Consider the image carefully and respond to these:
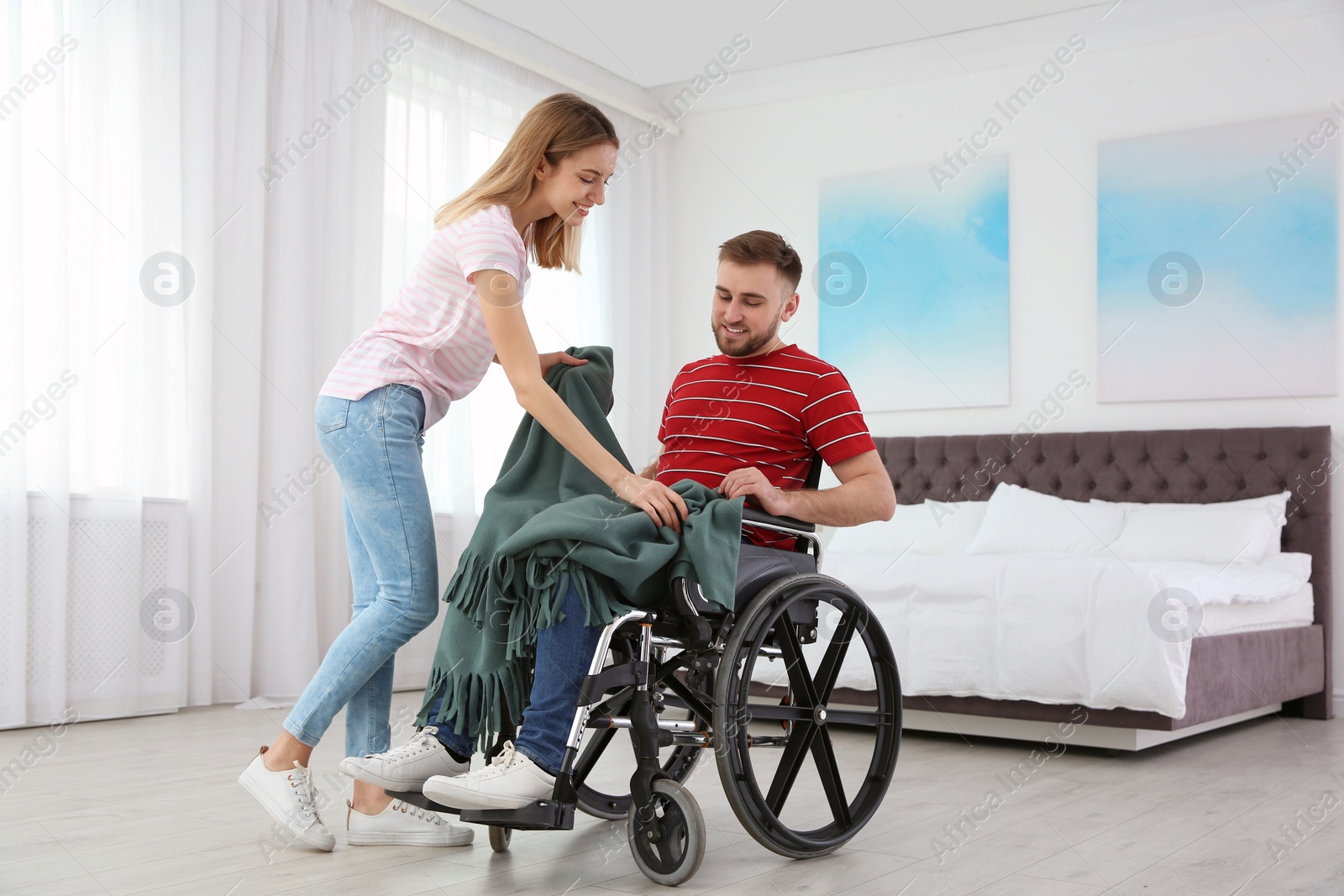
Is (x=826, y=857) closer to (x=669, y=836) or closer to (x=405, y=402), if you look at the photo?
(x=669, y=836)

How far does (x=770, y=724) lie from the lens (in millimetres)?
3814

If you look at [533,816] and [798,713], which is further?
[798,713]

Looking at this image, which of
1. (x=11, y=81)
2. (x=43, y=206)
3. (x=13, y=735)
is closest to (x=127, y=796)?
(x=13, y=735)

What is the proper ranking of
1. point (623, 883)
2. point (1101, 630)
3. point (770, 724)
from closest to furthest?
point (623, 883) → point (1101, 630) → point (770, 724)

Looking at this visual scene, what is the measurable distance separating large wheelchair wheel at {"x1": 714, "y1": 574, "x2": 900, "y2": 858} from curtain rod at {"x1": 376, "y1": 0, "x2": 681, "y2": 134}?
3504 mm

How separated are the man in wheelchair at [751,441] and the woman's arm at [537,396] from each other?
18cm

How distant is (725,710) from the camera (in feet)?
5.87

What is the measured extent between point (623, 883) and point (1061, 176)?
4.08 m

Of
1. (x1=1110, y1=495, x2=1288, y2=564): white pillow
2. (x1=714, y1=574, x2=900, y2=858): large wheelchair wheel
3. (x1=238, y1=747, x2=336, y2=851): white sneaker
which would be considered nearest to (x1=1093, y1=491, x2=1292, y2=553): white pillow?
(x1=1110, y1=495, x2=1288, y2=564): white pillow

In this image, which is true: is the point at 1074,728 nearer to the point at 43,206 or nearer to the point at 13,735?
the point at 13,735

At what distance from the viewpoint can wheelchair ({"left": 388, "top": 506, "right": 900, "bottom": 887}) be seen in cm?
178

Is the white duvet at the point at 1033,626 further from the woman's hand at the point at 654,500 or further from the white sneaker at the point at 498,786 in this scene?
the white sneaker at the point at 498,786

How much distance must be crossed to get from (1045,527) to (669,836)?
3072 mm

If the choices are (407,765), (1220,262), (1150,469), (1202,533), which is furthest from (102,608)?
(1220,262)
